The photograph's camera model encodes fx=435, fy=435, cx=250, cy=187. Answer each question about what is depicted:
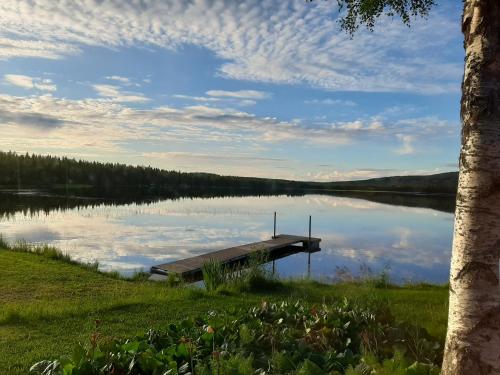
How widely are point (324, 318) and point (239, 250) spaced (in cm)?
1520

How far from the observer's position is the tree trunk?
9.68ft

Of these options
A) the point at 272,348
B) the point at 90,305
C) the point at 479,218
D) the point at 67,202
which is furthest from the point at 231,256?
the point at 67,202

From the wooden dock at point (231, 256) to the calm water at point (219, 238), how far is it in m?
1.02

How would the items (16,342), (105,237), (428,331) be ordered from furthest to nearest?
(105,237) < (16,342) < (428,331)

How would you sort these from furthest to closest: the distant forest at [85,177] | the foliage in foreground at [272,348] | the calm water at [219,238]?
the distant forest at [85,177] < the calm water at [219,238] < the foliage in foreground at [272,348]

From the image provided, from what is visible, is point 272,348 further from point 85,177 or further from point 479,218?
point 85,177

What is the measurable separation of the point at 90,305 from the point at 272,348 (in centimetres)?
528

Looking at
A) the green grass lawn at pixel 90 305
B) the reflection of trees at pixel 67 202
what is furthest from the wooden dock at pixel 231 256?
the reflection of trees at pixel 67 202

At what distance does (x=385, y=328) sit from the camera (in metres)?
4.98

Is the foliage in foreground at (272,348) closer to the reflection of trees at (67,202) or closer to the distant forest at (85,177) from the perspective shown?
the reflection of trees at (67,202)

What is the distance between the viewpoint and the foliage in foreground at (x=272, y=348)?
3533 millimetres

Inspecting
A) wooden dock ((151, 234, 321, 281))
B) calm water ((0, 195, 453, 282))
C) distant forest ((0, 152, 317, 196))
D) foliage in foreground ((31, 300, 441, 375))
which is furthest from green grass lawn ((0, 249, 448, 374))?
distant forest ((0, 152, 317, 196))

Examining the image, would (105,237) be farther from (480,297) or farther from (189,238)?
(480,297)

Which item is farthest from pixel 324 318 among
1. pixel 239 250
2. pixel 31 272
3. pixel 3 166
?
pixel 3 166
